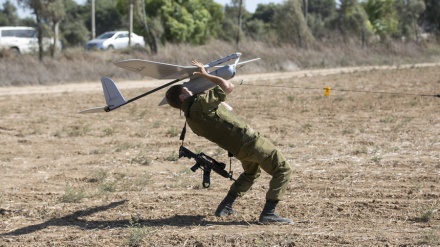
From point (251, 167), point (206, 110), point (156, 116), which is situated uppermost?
point (206, 110)

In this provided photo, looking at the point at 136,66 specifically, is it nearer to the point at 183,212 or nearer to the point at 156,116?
the point at 183,212

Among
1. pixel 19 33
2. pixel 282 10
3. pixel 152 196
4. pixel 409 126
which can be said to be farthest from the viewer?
pixel 282 10

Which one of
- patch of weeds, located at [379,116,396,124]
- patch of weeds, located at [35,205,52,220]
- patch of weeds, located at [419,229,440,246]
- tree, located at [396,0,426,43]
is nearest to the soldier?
patch of weeds, located at [419,229,440,246]

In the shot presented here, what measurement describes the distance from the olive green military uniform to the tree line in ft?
83.1

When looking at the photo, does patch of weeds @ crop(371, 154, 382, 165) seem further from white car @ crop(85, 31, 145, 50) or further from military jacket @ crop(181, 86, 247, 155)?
white car @ crop(85, 31, 145, 50)

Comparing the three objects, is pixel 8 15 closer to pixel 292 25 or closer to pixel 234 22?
pixel 234 22

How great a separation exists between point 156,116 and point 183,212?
31.1ft

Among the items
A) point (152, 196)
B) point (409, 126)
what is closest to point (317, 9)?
point (409, 126)

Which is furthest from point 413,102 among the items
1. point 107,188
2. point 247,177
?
point 247,177

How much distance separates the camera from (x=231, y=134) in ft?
25.3

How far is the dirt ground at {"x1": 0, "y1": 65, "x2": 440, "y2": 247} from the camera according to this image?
7.61 metres

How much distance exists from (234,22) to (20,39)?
2833 cm

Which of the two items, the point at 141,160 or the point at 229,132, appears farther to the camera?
the point at 141,160

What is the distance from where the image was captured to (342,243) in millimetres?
7102
